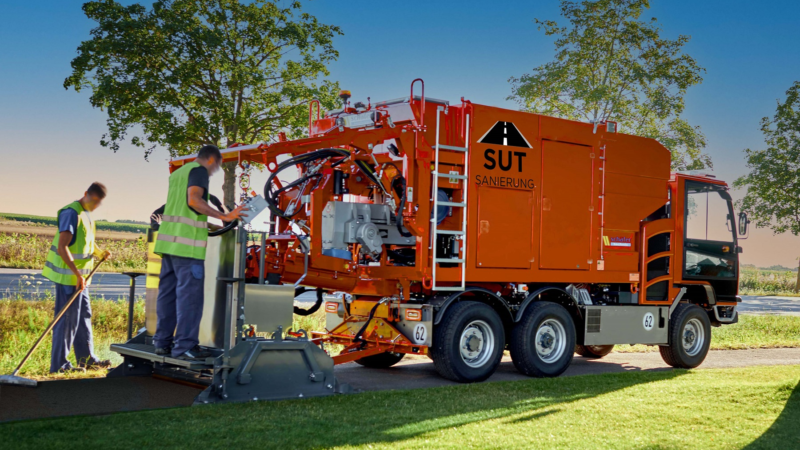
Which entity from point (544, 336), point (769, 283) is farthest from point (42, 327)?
point (769, 283)

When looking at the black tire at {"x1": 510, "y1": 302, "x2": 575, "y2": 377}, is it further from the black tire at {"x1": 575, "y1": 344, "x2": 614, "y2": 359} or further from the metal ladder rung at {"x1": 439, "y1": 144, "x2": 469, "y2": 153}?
the black tire at {"x1": 575, "y1": 344, "x2": 614, "y2": 359}

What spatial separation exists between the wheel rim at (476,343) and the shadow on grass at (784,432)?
3164 millimetres

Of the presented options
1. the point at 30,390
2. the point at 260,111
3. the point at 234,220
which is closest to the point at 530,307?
the point at 234,220

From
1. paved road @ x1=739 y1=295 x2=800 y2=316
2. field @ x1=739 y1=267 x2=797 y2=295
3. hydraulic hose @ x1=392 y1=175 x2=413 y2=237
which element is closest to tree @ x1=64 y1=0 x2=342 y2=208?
hydraulic hose @ x1=392 y1=175 x2=413 y2=237

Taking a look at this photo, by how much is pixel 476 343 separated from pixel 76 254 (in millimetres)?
4631

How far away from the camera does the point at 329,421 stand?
612cm

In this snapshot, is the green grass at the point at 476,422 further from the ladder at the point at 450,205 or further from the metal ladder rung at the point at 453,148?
the metal ladder rung at the point at 453,148

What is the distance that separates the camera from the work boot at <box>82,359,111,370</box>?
8.56 meters

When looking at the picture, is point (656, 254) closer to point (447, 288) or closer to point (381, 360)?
point (447, 288)

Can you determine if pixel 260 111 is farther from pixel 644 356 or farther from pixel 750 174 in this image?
pixel 750 174

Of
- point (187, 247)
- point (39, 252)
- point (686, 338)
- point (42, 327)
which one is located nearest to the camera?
point (187, 247)

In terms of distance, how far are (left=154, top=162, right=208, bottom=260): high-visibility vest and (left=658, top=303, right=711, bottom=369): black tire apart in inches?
294

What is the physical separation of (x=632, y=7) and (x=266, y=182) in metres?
15.5

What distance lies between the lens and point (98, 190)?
342 inches
